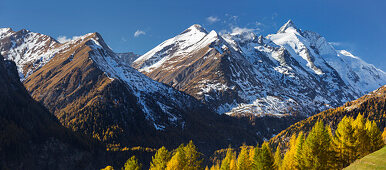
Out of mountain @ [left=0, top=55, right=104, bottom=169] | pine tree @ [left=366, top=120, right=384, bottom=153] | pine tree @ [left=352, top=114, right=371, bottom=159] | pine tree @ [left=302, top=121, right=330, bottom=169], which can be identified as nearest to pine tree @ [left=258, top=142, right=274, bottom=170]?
pine tree @ [left=302, top=121, right=330, bottom=169]

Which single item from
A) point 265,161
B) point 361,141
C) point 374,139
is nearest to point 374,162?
point 361,141

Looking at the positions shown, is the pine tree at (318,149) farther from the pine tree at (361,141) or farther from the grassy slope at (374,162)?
the grassy slope at (374,162)

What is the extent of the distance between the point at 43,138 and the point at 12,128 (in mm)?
22236

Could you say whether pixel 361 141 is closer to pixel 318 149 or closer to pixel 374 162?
pixel 318 149

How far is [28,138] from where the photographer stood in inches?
6604

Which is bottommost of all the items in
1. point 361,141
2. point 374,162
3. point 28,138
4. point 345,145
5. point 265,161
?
point 374,162

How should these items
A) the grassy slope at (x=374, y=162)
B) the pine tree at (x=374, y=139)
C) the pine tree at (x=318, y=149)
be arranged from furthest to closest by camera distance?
1. the pine tree at (x=374, y=139)
2. the pine tree at (x=318, y=149)
3. the grassy slope at (x=374, y=162)

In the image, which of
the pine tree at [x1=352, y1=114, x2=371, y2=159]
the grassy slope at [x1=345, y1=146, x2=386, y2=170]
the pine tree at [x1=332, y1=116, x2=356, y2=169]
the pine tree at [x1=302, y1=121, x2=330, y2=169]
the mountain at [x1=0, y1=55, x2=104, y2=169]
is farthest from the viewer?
the mountain at [x1=0, y1=55, x2=104, y2=169]

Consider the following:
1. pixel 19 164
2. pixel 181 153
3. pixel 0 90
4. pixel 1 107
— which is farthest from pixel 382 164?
pixel 0 90

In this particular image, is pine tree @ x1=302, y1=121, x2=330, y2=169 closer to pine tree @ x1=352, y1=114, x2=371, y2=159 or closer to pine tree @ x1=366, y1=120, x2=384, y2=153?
pine tree @ x1=352, y1=114, x2=371, y2=159

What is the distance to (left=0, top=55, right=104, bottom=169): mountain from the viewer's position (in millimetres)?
152375

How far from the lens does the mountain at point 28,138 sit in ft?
500

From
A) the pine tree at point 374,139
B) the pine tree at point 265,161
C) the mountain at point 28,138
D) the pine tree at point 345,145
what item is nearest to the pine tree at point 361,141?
the pine tree at point 345,145

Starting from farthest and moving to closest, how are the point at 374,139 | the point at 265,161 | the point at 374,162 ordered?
1. the point at 374,139
2. the point at 265,161
3. the point at 374,162
